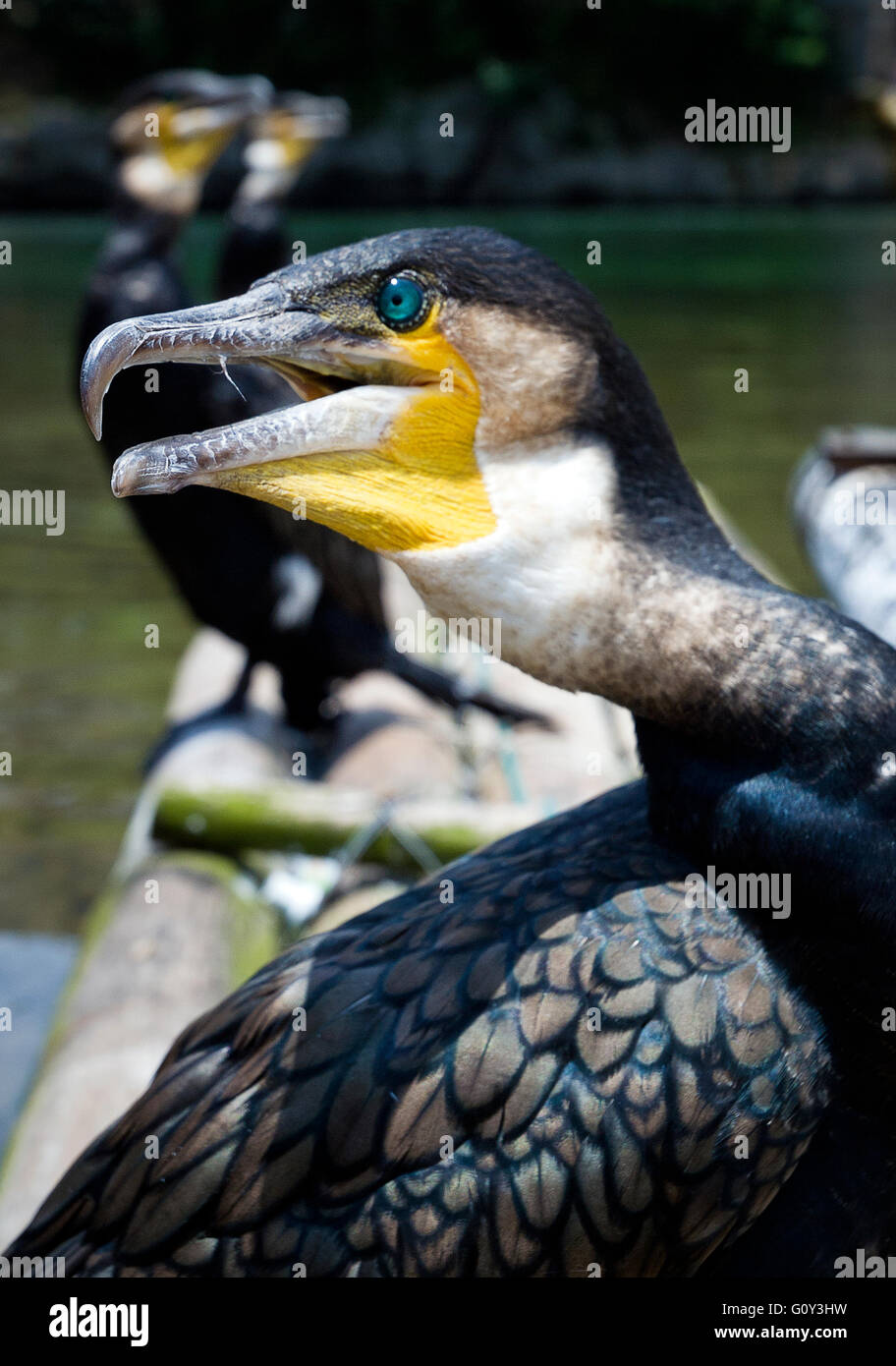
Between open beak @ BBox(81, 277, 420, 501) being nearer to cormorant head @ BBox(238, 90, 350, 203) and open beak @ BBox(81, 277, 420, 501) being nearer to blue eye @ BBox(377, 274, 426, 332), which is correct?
blue eye @ BBox(377, 274, 426, 332)

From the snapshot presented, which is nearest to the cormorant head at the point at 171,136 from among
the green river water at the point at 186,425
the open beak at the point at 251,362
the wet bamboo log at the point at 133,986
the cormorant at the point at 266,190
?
the cormorant at the point at 266,190

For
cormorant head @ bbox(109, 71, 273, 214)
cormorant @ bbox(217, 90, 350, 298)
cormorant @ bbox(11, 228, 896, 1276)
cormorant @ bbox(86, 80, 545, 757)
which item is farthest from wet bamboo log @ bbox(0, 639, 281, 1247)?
cormorant head @ bbox(109, 71, 273, 214)

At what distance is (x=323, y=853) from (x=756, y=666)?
6.23 ft

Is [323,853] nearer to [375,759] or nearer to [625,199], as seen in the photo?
[375,759]

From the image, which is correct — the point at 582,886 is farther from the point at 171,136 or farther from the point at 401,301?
the point at 171,136

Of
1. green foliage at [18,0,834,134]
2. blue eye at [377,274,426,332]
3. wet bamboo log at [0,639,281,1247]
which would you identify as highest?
green foliage at [18,0,834,134]

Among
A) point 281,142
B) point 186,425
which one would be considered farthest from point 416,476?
point 281,142

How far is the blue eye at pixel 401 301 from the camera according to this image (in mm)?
1593

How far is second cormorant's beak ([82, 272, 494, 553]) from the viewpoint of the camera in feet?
5.15

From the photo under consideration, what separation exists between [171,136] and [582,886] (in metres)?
4.03

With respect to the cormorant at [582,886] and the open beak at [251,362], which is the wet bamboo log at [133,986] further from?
the open beak at [251,362]

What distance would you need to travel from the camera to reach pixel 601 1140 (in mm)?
1584

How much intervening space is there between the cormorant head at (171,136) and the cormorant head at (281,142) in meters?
0.19

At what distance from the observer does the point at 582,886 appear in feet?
5.64
